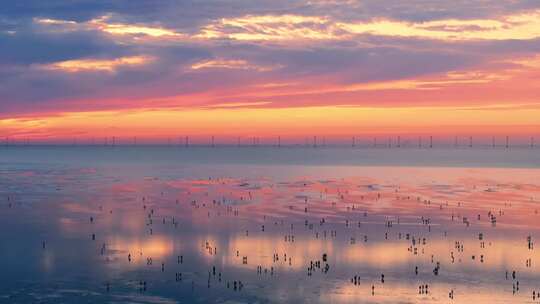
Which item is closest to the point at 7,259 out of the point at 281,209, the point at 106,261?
the point at 106,261

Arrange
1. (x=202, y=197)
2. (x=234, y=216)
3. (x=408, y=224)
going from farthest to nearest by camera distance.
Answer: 1. (x=202, y=197)
2. (x=234, y=216)
3. (x=408, y=224)

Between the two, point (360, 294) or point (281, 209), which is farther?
point (281, 209)

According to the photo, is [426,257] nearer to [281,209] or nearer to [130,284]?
[130,284]

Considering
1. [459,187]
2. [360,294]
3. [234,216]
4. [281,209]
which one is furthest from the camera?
[459,187]

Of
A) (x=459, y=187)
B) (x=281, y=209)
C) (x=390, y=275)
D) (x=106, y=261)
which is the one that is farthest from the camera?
(x=459, y=187)

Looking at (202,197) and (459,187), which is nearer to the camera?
(202,197)

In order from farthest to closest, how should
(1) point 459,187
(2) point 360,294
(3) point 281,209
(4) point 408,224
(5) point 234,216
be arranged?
(1) point 459,187 → (3) point 281,209 → (5) point 234,216 → (4) point 408,224 → (2) point 360,294

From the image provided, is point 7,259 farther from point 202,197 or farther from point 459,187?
point 459,187

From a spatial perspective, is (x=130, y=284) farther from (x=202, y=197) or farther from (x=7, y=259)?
(x=202, y=197)

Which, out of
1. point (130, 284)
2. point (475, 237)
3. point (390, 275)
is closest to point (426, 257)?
point (390, 275)
